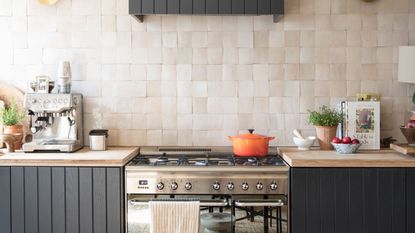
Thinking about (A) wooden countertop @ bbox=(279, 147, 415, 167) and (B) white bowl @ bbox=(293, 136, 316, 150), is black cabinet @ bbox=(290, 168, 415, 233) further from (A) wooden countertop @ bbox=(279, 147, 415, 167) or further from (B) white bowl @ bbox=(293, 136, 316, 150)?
(B) white bowl @ bbox=(293, 136, 316, 150)

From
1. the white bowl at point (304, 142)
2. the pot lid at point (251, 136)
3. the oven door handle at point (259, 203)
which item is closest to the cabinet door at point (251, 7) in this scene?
the pot lid at point (251, 136)

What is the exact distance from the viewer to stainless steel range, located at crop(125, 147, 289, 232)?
3412 millimetres

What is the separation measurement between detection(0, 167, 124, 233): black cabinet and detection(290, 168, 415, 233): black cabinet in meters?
1.09

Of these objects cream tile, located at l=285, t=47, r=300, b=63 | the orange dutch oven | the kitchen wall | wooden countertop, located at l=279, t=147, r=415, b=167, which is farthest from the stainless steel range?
cream tile, located at l=285, t=47, r=300, b=63

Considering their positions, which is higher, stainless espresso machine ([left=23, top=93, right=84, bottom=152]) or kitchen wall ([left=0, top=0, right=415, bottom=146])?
kitchen wall ([left=0, top=0, right=415, bottom=146])

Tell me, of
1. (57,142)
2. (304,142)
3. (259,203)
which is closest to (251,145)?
(304,142)

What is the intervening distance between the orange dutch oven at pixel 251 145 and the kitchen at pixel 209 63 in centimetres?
26

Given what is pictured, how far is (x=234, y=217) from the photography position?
11.2 feet

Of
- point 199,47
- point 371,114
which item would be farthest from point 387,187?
point 199,47

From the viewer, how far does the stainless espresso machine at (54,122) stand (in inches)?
147

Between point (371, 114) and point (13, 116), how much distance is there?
8.10 feet

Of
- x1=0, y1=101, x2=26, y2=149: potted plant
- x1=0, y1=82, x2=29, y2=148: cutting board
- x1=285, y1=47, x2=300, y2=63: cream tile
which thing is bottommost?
x1=0, y1=101, x2=26, y2=149: potted plant

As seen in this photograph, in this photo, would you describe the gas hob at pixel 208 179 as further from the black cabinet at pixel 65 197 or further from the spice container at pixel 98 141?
the spice container at pixel 98 141

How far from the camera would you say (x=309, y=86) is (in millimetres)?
4078
